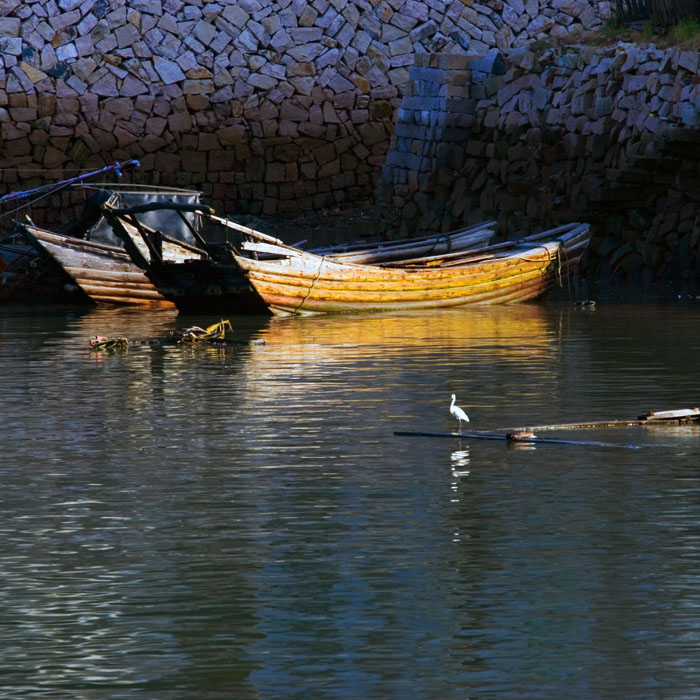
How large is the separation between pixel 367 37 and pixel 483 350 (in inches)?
1043

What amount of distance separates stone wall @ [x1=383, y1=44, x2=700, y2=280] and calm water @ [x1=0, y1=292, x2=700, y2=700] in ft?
38.4

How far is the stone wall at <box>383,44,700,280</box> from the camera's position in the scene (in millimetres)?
26578

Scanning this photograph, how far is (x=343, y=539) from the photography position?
853cm

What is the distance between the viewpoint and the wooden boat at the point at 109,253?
23219 millimetres

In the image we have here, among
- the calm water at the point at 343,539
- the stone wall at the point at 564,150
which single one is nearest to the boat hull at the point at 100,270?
the stone wall at the point at 564,150

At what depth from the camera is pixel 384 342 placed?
18.5 m

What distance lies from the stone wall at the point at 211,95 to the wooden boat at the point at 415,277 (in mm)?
16814

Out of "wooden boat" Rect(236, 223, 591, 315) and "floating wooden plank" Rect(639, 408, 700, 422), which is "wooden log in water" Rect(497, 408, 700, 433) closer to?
"floating wooden plank" Rect(639, 408, 700, 422)

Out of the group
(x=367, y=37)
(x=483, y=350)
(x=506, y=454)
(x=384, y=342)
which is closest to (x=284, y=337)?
(x=384, y=342)

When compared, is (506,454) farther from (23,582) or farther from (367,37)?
(367,37)

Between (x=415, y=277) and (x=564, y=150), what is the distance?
24.9 ft

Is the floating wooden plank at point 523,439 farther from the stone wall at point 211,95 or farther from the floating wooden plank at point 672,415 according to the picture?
the stone wall at point 211,95

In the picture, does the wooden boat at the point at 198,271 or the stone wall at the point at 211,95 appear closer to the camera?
the wooden boat at the point at 198,271

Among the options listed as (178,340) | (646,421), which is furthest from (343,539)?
(178,340)
